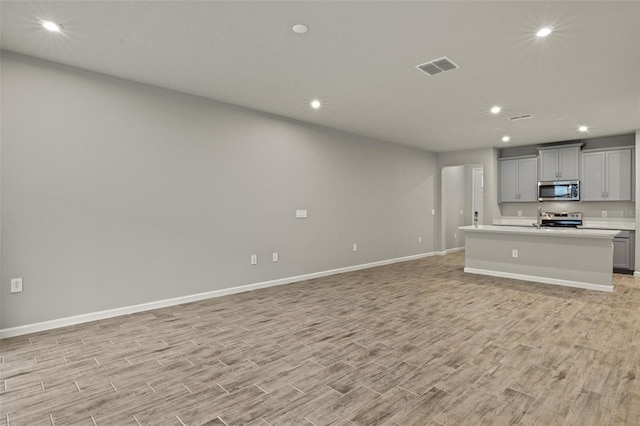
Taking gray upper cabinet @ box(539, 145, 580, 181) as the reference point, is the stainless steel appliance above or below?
below

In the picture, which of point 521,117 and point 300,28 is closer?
point 300,28

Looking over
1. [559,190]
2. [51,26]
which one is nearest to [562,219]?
[559,190]

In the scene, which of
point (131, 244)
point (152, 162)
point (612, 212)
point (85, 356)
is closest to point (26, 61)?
point (152, 162)

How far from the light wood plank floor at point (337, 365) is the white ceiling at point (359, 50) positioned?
2748 mm

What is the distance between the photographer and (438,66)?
3414 millimetres

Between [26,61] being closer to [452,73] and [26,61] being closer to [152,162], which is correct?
[152,162]

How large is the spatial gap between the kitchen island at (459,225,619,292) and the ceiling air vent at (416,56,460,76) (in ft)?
11.4

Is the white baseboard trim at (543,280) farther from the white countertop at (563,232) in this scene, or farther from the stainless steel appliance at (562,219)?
the stainless steel appliance at (562,219)

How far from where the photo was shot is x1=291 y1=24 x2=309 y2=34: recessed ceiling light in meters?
2.65

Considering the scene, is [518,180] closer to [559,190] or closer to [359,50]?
[559,190]

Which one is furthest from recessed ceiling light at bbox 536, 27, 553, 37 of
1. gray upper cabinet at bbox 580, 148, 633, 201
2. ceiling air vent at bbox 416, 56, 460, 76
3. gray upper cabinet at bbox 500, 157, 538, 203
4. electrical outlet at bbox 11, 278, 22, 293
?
gray upper cabinet at bbox 500, 157, 538, 203

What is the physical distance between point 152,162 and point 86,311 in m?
1.83

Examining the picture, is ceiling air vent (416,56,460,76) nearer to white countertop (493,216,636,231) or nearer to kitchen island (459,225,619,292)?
kitchen island (459,225,619,292)

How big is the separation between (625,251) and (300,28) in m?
7.37
